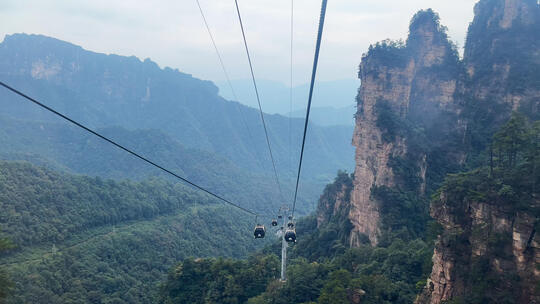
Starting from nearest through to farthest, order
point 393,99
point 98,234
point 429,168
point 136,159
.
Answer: point 429,168 → point 393,99 → point 98,234 → point 136,159

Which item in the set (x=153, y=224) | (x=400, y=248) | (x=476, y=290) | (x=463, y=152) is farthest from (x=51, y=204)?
(x=476, y=290)

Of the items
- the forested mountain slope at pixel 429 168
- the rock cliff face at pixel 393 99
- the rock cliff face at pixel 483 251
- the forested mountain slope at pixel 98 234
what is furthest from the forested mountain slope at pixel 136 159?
the rock cliff face at pixel 483 251

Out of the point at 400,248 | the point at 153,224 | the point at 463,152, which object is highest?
the point at 463,152

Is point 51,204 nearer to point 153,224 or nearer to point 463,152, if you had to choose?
point 153,224

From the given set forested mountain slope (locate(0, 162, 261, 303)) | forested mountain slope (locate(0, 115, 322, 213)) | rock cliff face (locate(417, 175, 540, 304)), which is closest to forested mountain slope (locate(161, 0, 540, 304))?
rock cliff face (locate(417, 175, 540, 304))

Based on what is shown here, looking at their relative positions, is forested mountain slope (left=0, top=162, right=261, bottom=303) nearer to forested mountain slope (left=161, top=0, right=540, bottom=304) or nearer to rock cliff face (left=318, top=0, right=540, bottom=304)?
forested mountain slope (left=161, top=0, right=540, bottom=304)

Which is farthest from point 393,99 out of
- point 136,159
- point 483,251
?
point 136,159

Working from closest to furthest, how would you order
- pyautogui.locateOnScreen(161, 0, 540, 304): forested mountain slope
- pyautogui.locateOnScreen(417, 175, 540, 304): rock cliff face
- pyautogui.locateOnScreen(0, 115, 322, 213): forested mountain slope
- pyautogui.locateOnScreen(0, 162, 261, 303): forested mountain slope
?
pyautogui.locateOnScreen(417, 175, 540, 304): rock cliff face
pyautogui.locateOnScreen(161, 0, 540, 304): forested mountain slope
pyautogui.locateOnScreen(0, 162, 261, 303): forested mountain slope
pyautogui.locateOnScreen(0, 115, 322, 213): forested mountain slope

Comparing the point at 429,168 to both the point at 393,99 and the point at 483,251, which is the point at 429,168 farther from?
the point at 483,251
